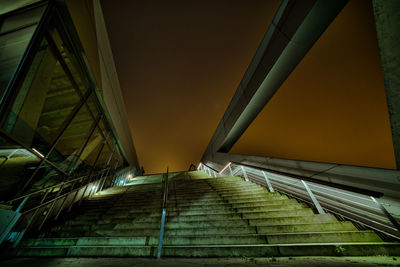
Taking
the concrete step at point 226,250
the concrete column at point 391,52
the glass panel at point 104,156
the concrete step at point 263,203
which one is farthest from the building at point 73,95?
the glass panel at point 104,156

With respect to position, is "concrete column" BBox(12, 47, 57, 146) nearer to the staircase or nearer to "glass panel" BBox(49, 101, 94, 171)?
"glass panel" BBox(49, 101, 94, 171)

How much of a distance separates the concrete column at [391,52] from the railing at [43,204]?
293 inches

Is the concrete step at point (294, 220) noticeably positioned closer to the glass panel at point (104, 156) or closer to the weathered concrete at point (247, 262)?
the weathered concrete at point (247, 262)

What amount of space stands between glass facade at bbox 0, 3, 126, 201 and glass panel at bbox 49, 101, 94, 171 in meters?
0.04

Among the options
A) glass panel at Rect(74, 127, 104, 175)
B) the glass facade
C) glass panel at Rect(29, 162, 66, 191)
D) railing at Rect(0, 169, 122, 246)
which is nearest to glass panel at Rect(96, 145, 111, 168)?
glass panel at Rect(74, 127, 104, 175)

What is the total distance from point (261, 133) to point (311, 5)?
4750mm

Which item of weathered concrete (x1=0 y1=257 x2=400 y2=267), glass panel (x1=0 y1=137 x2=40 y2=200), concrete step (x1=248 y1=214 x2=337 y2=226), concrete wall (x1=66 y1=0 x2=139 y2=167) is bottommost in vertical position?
weathered concrete (x1=0 y1=257 x2=400 y2=267)

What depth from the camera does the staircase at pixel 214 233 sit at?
219 centimetres

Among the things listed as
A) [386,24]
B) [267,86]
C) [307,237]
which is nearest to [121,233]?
[307,237]

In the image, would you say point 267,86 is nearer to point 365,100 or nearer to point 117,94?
point 365,100

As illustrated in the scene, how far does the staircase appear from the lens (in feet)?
7.20

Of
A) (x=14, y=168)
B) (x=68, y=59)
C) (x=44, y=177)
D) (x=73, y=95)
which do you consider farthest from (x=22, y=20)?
(x=44, y=177)

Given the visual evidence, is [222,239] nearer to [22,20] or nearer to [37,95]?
[37,95]

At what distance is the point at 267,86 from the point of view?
632 centimetres
